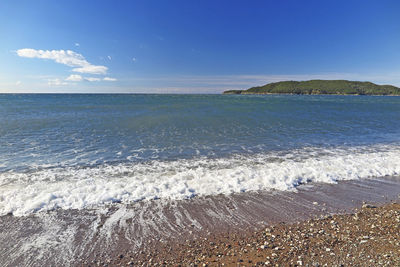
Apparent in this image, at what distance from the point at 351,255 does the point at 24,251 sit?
782 cm

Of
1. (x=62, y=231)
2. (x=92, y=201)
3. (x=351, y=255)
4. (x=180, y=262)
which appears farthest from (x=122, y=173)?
(x=351, y=255)

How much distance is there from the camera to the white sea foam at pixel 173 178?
277 inches

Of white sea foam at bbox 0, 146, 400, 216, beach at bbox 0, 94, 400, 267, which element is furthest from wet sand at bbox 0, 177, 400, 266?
white sea foam at bbox 0, 146, 400, 216

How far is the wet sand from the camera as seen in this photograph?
15.3 ft

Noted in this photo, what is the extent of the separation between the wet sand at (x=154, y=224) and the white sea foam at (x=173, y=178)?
0.54 meters

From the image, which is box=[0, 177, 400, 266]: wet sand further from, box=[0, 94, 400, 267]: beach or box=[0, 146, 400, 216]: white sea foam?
box=[0, 146, 400, 216]: white sea foam

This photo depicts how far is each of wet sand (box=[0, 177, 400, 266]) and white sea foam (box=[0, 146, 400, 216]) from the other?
1.76 feet

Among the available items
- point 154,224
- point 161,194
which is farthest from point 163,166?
point 154,224

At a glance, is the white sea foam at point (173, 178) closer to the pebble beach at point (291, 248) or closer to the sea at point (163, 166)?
the sea at point (163, 166)

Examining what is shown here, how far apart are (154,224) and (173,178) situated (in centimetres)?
301

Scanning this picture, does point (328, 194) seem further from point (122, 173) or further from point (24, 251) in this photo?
point (24, 251)

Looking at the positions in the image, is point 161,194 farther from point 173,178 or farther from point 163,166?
point 163,166

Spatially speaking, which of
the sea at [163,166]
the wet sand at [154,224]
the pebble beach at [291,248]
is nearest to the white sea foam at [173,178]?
the sea at [163,166]

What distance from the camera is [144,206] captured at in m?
6.68
